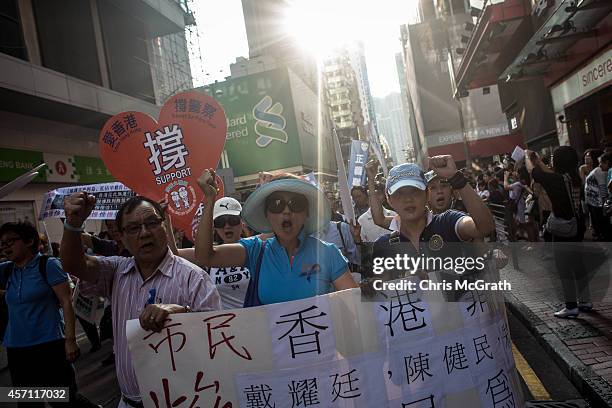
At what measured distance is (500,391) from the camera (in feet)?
8.05

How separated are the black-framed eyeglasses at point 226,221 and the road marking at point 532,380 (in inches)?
108

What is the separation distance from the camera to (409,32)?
57.1 m

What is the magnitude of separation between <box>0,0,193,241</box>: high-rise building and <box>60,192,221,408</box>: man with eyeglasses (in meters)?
10.6

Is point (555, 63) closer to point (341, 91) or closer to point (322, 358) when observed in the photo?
point (322, 358)

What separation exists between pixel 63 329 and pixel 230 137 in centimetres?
4167

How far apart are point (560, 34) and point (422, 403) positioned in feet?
38.7

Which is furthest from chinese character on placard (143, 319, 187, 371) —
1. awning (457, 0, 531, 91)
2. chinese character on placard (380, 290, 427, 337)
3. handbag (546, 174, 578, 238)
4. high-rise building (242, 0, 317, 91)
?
high-rise building (242, 0, 317, 91)

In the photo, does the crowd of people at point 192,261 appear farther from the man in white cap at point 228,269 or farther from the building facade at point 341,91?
the building facade at point 341,91

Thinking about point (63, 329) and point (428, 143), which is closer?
point (63, 329)

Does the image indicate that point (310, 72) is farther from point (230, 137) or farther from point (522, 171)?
point (522, 171)

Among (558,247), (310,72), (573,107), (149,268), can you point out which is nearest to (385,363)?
(149,268)

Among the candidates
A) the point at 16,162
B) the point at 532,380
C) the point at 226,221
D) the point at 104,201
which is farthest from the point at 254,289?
the point at 16,162

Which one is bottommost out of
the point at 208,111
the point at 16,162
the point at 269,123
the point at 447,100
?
the point at 208,111

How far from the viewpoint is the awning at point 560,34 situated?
9891 mm
